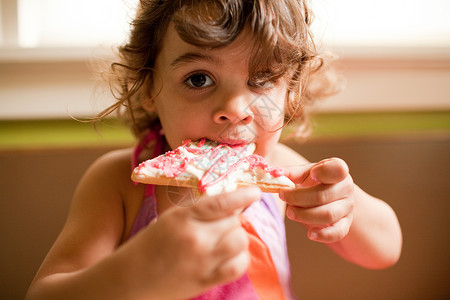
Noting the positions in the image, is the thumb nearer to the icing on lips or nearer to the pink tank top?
the icing on lips

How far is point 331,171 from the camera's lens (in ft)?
2.05

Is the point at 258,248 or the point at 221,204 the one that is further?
the point at 258,248

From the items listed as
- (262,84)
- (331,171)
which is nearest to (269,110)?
(262,84)

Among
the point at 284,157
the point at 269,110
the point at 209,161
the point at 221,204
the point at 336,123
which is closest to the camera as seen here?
the point at 221,204

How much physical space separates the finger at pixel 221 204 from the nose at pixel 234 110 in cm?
19

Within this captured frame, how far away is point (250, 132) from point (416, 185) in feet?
2.12

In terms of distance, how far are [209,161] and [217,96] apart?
0.12 metres

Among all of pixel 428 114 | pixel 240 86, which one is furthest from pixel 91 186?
pixel 428 114

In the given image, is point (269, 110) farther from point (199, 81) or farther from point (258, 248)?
point (258, 248)

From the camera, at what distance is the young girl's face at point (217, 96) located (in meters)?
0.64

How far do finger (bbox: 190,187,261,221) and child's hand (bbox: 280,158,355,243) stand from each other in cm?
18

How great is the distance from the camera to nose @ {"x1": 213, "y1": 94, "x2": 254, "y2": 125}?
633 mm

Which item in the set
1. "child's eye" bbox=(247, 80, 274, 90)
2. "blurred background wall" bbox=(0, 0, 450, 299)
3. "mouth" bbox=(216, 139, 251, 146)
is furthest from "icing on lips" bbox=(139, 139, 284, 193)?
"blurred background wall" bbox=(0, 0, 450, 299)

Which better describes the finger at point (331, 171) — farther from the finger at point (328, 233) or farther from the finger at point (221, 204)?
the finger at point (221, 204)
